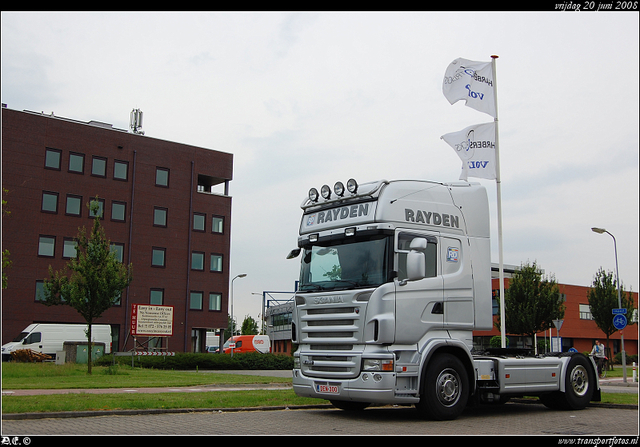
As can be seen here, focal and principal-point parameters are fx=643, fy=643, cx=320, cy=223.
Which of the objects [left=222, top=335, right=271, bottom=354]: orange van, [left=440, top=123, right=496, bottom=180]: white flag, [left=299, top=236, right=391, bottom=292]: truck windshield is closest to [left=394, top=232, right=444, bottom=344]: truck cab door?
[left=299, top=236, right=391, bottom=292]: truck windshield

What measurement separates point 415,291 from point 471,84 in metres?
7.81

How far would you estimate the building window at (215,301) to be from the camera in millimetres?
51594

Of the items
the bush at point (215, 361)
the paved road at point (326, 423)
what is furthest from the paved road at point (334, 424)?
the bush at point (215, 361)

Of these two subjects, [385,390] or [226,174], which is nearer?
[385,390]

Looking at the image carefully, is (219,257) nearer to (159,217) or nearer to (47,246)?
(159,217)

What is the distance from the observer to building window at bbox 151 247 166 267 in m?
48.9

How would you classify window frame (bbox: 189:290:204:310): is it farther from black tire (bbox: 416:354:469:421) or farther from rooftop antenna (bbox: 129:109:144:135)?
black tire (bbox: 416:354:469:421)

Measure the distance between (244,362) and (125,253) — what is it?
55.5ft

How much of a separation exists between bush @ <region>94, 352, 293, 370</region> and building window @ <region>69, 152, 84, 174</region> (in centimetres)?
1746

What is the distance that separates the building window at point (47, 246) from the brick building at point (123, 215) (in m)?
0.07

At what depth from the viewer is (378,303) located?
10.2 metres

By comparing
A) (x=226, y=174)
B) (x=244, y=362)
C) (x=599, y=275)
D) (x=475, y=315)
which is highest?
(x=226, y=174)
